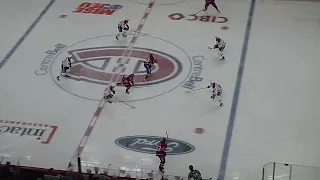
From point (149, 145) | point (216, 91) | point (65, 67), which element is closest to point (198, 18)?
point (216, 91)

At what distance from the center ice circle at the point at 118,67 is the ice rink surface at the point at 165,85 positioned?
0.01 meters

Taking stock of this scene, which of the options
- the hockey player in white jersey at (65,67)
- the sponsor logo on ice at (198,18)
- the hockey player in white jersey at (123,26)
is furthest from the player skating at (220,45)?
the hockey player in white jersey at (65,67)

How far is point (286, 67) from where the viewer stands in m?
8.69

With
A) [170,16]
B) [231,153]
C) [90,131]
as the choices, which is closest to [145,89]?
[90,131]

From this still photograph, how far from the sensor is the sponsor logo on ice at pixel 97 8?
1041cm

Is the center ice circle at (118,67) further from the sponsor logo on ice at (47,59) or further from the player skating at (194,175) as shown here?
the player skating at (194,175)

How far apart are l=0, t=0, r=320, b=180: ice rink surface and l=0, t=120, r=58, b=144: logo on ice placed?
2 cm

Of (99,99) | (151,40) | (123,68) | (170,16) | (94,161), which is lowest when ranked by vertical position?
(94,161)

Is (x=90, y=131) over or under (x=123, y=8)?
under

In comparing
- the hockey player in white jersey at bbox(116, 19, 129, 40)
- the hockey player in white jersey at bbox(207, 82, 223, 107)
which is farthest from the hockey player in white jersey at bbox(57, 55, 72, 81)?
the hockey player in white jersey at bbox(207, 82, 223, 107)

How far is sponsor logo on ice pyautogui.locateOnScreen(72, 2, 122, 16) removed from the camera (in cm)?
1041

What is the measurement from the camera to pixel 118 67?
8766mm

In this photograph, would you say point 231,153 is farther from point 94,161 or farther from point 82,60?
point 82,60

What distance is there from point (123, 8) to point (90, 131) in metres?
3.52
